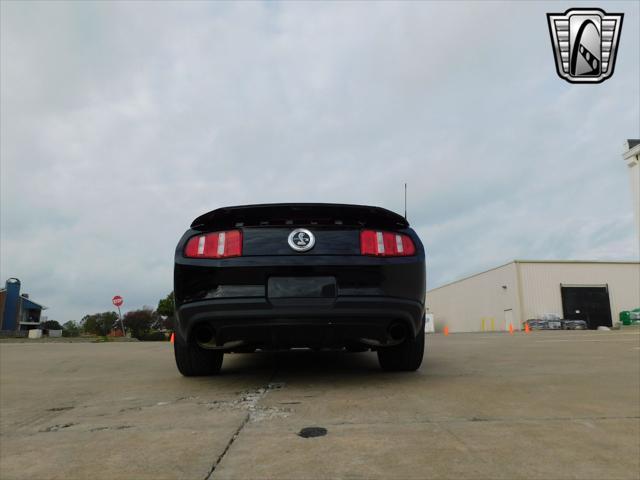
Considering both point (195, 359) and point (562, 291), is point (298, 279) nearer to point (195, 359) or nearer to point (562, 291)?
point (195, 359)

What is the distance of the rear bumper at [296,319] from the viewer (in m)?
2.91

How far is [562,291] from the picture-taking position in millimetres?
38250

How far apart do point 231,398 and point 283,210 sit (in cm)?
125

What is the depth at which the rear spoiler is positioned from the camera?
310cm

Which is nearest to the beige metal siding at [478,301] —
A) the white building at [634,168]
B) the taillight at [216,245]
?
Result: the white building at [634,168]

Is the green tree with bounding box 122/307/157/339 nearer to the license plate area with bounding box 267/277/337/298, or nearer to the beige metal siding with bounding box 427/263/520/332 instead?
the beige metal siding with bounding box 427/263/520/332

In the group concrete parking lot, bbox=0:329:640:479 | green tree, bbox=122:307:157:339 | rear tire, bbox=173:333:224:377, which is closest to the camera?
concrete parking lot, bbox=0:329:640:479

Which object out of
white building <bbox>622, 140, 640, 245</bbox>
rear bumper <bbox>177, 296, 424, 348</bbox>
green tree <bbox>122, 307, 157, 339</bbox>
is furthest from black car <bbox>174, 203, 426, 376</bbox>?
green tree <bbox>122, 307, 157, 339</bbox>

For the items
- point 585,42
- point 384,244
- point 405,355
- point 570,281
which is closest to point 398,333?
point 405,355

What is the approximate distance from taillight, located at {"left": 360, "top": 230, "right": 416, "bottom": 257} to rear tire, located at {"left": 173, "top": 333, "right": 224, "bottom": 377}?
139cm

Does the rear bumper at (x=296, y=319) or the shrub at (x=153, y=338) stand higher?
the rear bumper at (x=296, y=319)

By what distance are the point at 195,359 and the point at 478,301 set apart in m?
45.5

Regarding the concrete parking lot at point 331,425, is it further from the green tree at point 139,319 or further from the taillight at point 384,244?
the green tree at point 139,319

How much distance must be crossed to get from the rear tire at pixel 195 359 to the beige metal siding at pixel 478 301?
3789 centimetres
